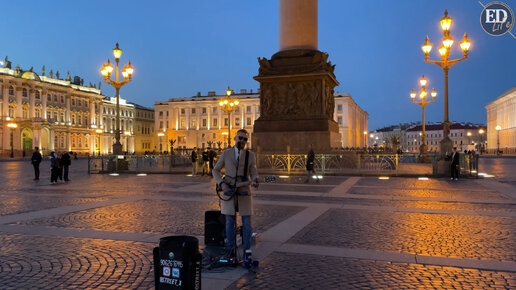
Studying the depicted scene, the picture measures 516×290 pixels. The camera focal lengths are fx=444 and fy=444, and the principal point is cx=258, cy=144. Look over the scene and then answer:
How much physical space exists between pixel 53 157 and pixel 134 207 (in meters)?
10.6

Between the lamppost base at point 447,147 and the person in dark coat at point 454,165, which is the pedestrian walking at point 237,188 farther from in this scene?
the lamppost base at point 447,147

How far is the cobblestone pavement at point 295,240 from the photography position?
5301 mm

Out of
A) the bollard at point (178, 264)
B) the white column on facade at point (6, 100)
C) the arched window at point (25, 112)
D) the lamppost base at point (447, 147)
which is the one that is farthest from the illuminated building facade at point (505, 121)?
the white column on facade at point (6, 100)

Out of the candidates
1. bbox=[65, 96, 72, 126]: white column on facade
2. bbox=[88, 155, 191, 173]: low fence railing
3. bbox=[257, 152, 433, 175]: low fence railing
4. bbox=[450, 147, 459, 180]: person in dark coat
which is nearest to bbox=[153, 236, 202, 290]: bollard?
bbox=[257, 152, 433, 175]: low fence railing

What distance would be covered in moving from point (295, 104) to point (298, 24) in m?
4.47

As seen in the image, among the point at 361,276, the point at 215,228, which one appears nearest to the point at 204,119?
the point at 215,228

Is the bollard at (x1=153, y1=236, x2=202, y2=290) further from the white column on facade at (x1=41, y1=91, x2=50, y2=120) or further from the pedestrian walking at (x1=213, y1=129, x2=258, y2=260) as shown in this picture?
the white column on facade at (x1=41, y1=91, x2=50, y2=120)

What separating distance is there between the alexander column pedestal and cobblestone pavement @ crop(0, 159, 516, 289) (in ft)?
35.7

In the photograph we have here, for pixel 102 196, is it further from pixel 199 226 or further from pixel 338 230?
pixel 338 230

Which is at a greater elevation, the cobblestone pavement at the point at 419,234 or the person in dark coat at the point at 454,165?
the person in dark coat at the point at 454,165

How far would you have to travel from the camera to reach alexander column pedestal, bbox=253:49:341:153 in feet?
79.0

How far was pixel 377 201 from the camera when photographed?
12.4m

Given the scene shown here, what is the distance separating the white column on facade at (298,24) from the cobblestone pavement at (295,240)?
44.8 ft

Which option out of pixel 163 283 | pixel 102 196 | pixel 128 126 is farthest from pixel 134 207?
pixel 128 126
